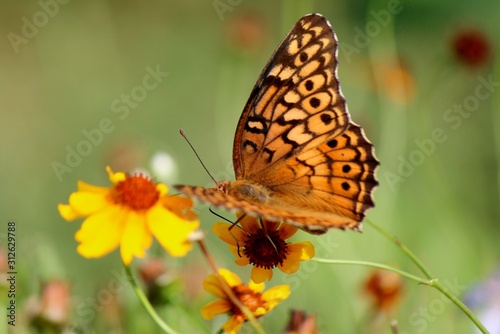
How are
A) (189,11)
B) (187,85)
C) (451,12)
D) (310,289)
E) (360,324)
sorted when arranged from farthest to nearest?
(189,11) < (451,12) < (187,85) < (310,289) < (360,324)

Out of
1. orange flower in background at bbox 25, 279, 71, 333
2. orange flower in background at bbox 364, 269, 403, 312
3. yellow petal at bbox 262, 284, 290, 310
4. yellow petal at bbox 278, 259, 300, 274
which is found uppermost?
orange flower in background at bbox 25, 279, 71, 333

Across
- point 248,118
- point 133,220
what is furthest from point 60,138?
point 133,220

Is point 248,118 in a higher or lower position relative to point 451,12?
lower

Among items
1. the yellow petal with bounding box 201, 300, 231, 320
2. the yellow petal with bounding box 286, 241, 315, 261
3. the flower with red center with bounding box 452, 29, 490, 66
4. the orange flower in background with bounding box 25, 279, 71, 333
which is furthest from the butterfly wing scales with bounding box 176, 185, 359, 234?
the flower with red center with bounding box 452, 29, 490, 66

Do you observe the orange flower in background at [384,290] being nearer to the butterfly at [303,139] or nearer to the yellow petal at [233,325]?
the butterfly at [303,139]

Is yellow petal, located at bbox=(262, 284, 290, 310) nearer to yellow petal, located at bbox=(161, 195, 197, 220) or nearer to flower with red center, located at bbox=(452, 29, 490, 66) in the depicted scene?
yellow petal, located at bbox=(161, 195, 197, 220)

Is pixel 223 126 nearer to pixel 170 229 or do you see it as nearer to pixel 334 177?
pixel 334 177

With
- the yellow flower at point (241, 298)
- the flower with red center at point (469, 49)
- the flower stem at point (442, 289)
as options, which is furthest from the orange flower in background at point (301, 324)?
the flower with red center at point (469, 49)

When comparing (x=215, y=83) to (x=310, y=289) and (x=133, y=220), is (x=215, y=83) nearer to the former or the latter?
(x=310, y=289)
